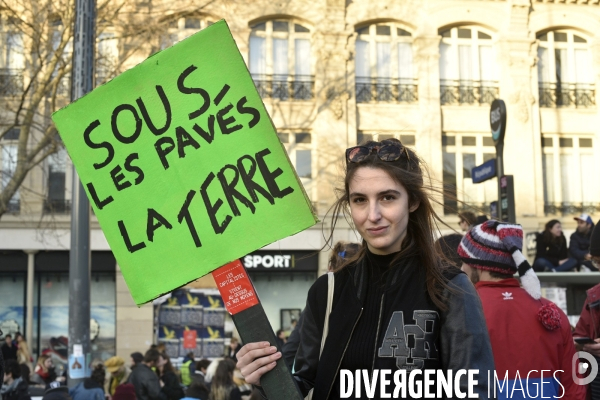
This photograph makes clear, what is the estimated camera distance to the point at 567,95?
23.4 m

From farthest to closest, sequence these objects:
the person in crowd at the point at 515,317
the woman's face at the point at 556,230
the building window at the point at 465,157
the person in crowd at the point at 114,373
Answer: the building window at the point at 465,157 → the woman's face at the point at 556,230 → the person in crowd at the point at 114,373 → the person in crowd at the point at 515,317

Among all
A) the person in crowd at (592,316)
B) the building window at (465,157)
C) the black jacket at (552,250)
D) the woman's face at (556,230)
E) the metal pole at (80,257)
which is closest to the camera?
the person in crowd at (592,316)

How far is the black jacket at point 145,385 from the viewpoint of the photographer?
30.5 feet

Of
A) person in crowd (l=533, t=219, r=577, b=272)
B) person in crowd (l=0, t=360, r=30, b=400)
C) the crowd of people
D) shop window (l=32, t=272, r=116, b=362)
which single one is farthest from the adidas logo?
shop window (l=32, t=272, r=116, b=362)

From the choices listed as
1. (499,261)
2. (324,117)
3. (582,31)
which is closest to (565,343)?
(499,261)

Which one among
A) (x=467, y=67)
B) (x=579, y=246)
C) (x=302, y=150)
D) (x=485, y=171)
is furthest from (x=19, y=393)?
(x=467, y=67)

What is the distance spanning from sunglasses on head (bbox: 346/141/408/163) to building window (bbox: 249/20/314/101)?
65.2 feet

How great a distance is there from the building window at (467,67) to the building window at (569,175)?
2.25 m

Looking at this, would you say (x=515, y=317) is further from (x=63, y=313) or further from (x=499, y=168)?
(x=63, y=313)

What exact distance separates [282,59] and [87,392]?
50.5 feet

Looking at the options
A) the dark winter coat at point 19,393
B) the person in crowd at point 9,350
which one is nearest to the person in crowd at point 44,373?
the person in crowd at point 9,350

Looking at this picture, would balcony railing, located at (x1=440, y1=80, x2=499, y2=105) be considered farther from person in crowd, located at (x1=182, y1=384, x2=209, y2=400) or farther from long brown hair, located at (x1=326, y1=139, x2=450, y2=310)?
long brown hair, located at (x1=326, y1=139, x2=450, y2=310)

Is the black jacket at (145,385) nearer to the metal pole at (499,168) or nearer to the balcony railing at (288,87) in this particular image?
the metal pole at (499,168)

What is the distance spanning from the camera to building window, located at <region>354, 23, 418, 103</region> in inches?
890
